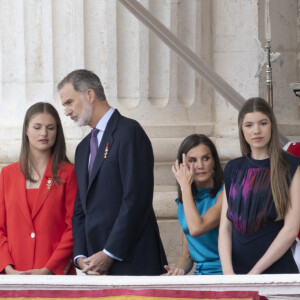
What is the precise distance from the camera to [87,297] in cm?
314

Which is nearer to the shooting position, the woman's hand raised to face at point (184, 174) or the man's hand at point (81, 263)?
the man's hand at point (81, 263)

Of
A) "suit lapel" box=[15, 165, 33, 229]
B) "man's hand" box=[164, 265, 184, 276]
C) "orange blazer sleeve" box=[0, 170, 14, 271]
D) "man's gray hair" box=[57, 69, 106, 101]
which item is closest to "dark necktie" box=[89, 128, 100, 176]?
"man's gray hair" box=[57, 69, 106, 101]

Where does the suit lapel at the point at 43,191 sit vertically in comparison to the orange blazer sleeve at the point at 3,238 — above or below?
above

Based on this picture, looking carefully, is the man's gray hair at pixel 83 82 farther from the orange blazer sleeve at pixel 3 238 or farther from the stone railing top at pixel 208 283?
the stone railing top at pixel 208 283

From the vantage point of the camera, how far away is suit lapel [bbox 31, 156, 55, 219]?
4.41 m

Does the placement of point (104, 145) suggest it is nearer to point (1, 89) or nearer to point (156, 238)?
point (156, 238)

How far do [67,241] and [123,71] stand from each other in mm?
1947

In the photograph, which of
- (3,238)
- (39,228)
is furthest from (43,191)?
(3,238)

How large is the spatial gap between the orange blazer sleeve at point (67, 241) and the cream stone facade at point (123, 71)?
1497 mm

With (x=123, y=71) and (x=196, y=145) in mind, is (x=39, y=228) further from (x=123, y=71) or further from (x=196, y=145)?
(x=123, y=71)

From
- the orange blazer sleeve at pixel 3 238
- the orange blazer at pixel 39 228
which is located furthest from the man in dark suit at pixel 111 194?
the orange blazer sleeve at pixel 3 238

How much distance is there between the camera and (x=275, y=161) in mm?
3891

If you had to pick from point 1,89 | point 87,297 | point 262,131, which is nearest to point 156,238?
point 262,131

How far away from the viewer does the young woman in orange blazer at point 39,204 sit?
14.4 ft
